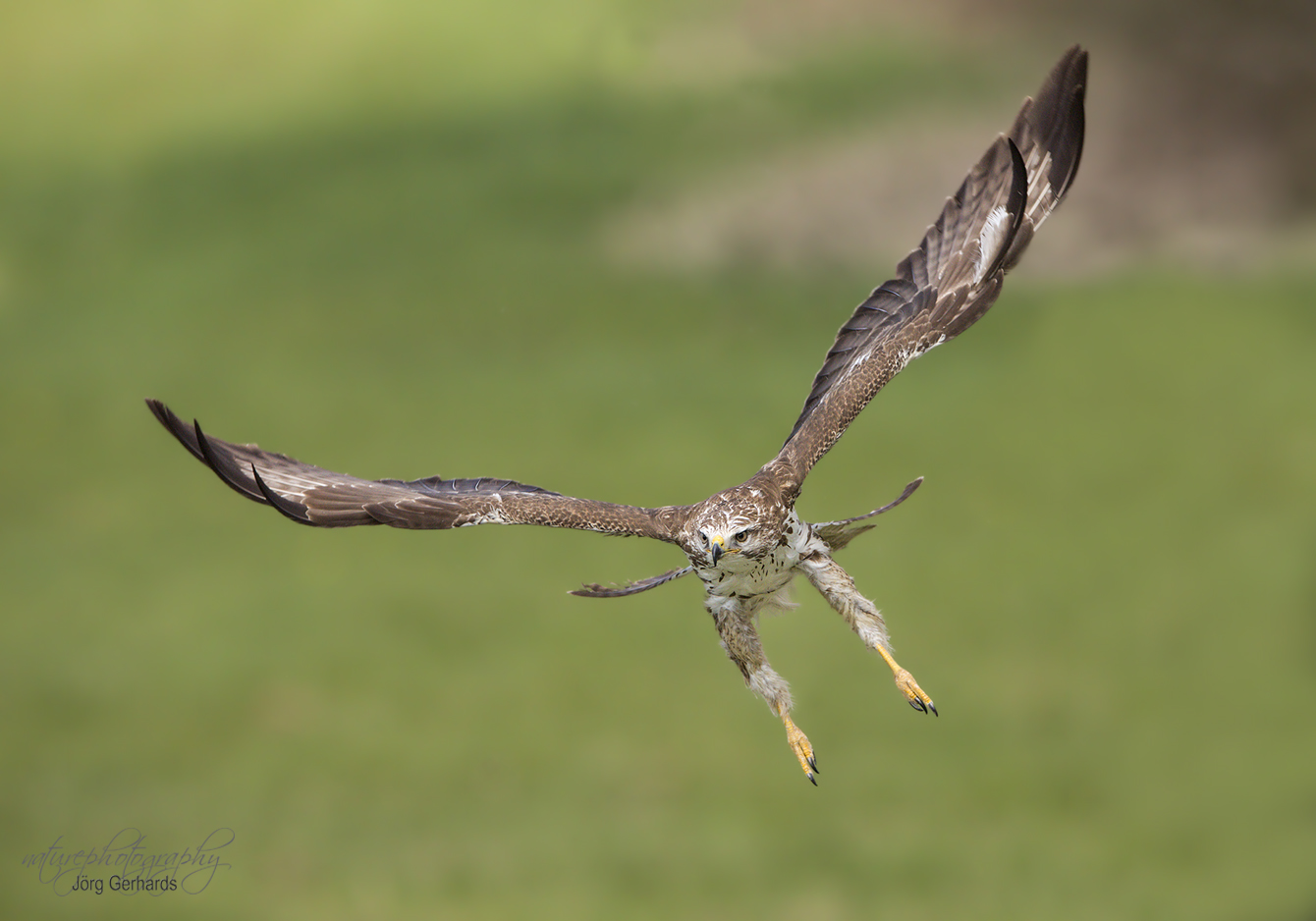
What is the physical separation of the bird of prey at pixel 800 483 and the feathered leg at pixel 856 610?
0.01 metres

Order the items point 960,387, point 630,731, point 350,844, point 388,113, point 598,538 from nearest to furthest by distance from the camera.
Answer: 1. point 350,844
2. point 630,731
3. point 598,538
4. point 960,387
5. point 388,113

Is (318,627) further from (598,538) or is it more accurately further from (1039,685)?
(1039,685)

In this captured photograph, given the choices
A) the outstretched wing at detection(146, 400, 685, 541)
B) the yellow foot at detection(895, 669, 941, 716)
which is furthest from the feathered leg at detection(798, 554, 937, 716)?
the outstretched wing at detection(146, 400, 685, 541)

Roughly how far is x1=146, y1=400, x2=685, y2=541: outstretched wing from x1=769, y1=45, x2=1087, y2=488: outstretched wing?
1.56 meters

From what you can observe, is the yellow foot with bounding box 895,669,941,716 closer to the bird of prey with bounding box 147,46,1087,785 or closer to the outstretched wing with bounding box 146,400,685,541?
the bird of prey with bounding box 147,46,1087,785

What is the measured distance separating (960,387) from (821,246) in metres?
5.91

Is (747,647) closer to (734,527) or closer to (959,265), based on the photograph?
(734,527)

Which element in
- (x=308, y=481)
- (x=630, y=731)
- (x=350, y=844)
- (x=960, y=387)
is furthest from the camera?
(x=960, y=387)

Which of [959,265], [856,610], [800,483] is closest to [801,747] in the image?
[856,610]

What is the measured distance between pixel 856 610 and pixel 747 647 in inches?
40.5

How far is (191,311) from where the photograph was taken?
142 ft

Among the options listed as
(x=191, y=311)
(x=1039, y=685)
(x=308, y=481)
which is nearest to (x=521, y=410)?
(x=191, y=311)

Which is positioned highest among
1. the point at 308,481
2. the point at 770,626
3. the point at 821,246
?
the point at 821,246

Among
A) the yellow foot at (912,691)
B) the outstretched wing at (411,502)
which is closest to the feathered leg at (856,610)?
the yellow foot at (912,691)
